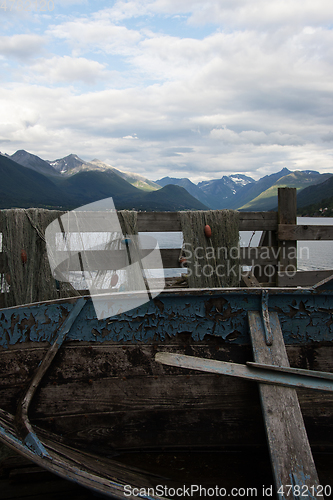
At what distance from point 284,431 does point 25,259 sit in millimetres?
3816

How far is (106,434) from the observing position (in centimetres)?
259

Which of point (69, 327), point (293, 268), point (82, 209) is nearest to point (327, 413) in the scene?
point (69, 327)

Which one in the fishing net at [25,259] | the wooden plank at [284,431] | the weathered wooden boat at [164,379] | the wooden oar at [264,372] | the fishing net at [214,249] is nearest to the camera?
the wooden plank at [284,431]

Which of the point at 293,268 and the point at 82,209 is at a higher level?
the point at 82,209

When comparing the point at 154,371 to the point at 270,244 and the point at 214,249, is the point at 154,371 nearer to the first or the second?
the point at 214,249

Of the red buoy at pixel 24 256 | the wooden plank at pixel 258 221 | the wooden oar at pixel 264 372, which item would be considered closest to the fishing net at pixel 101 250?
the red buoy at pixel 24 256

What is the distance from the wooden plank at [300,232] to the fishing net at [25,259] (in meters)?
3.52

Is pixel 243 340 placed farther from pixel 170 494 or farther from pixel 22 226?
pixel 22 226

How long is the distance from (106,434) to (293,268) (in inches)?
153

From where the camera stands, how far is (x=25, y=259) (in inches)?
176

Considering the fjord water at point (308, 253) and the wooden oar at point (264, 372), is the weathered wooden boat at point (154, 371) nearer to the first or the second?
the wooden oar at point (264, 372)

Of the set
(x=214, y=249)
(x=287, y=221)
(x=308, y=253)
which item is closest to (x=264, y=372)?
(x=214, y=249)

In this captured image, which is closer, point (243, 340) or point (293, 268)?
point (243, 340)

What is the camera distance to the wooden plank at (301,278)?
5.19m
